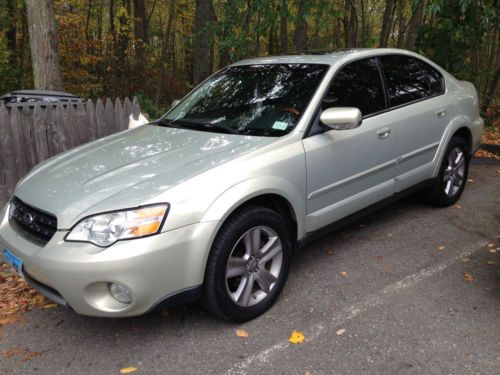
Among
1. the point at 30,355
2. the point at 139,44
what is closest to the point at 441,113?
the point at 30,355

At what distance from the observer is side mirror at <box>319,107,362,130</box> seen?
10.6ft

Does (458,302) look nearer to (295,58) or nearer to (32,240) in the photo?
(295,58)

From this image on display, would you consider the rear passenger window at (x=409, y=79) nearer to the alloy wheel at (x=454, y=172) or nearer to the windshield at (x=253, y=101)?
the alloy wheel at (x=454, y=172)

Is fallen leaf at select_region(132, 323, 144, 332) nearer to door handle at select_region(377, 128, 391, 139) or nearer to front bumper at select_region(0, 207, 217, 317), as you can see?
front bumper at select_region(0, 207, 217, 317)

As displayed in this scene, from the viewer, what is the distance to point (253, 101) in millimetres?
3727

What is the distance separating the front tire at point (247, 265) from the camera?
2791 mm

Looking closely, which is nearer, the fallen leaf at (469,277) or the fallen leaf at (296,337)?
the fallen leaf at (296,337)

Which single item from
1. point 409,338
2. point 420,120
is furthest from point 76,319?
point 420,120

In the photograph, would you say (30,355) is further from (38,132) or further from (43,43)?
(43,43)

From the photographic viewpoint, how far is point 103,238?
99.3 inches

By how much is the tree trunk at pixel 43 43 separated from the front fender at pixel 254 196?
521 cm

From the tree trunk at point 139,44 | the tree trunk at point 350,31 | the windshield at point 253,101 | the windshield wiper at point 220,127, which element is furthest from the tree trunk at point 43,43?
the tree trunk at point 350,31

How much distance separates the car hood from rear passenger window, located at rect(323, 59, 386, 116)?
804 mm

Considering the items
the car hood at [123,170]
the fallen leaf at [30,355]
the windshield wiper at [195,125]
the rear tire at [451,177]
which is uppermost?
the windshield wiper at [195,125]
